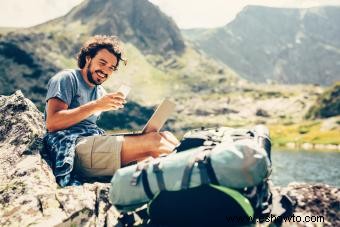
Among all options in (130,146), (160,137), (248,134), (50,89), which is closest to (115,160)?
(130,146)

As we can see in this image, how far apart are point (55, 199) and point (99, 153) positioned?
1.83 meters

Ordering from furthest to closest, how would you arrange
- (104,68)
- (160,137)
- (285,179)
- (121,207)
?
1. (285,179)
2. (104,68)
3. (160,137)
4. (121,207)

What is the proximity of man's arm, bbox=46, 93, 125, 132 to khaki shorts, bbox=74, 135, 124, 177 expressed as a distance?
0.52 m

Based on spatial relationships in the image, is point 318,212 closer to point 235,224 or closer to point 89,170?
point 235,224

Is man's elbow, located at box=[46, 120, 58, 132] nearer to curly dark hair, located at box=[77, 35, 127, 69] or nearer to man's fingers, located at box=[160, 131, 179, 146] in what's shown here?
curly dark hair, located at box=[77, 35, 127, 69]

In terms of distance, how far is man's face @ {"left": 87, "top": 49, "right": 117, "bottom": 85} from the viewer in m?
9.57

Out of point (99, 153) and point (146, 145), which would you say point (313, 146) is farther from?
point (99, 153)

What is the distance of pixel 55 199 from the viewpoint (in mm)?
7281

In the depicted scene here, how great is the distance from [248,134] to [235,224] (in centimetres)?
154

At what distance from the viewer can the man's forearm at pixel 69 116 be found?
8.57 meters

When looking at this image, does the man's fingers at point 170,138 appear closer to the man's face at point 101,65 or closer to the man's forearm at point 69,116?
the man's forearm at point 69,116

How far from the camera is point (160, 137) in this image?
8703 mm

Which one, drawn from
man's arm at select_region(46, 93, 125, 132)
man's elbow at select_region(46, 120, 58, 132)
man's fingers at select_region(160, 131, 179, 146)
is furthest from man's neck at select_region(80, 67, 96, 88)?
man's fingers at select_region(160, 131, 179, 146)

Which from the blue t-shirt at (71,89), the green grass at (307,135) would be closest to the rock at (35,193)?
the blue t-shirt at (71,89)
